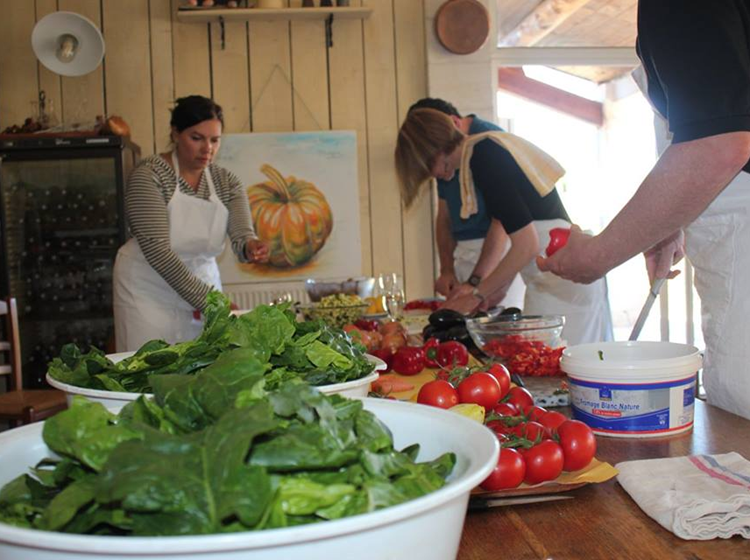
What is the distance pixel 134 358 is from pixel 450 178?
2.37 meters

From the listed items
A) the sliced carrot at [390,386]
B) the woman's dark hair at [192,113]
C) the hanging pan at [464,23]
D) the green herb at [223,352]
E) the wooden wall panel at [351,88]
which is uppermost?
the hanging pan at [464,23]

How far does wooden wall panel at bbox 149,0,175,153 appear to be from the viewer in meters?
4.70

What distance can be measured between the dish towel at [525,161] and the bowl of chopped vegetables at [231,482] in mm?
2349

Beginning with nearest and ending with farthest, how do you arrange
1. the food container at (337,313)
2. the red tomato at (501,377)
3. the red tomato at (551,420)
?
the red tomato at (551,420)
the red tomato at (501,377)
the food container at (337,313)

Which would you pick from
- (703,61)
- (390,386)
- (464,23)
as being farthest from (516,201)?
(464,23)

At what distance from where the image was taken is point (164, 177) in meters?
3.12

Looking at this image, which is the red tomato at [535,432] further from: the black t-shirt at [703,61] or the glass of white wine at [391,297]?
the glass of white wine at [391,297]

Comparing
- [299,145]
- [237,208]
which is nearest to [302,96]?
[299,145]

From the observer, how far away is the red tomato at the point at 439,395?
1.15m

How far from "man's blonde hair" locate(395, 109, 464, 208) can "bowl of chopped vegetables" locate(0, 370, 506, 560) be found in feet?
7.99

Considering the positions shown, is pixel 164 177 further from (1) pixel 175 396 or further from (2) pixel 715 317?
(1) pixel 175 396

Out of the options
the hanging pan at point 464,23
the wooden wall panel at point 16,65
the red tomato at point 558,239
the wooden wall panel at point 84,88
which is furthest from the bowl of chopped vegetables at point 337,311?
the wooden wall panel at point 16,65

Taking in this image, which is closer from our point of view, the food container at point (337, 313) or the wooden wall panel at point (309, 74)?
the food container at point (337, 313)

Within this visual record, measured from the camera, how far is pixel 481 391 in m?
1.16
